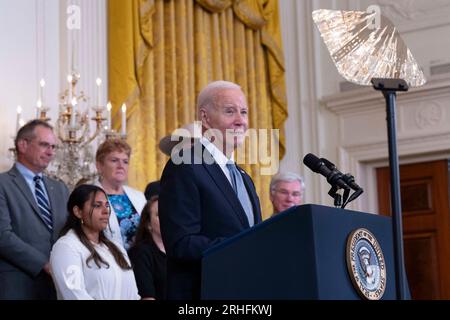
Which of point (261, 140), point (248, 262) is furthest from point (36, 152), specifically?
point (261, 140)

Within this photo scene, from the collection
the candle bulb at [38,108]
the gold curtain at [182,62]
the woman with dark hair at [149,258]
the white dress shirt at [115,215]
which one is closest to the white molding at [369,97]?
the gold curtain at [182,62]

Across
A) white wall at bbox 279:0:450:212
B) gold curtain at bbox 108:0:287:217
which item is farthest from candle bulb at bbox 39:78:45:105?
white wall at bbox 279:0:450:212

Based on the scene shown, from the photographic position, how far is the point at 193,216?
281cm

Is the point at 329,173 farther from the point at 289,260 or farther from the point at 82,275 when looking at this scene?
the point at 82,275

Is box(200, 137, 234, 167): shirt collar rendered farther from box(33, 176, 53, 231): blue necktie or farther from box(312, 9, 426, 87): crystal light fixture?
box(33, 176, 53, 231): blue necktie

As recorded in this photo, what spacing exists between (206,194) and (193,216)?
0.09m

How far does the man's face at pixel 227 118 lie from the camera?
2.98 metres

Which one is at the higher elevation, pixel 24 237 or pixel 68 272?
pixel 24 237

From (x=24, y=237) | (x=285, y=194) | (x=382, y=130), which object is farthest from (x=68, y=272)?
(x=382, y=130)

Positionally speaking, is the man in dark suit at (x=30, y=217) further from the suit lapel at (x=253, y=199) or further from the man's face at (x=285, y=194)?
the suit lapel at (x=253, y=199)

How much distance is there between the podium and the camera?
237 centimetres
